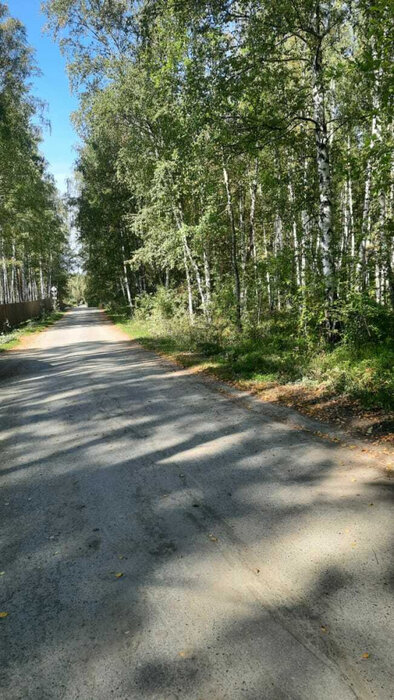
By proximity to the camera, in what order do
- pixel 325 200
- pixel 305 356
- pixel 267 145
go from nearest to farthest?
pixel 325 200 < pixel 305 356 < pixel 267 145

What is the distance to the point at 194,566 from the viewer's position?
3068mm

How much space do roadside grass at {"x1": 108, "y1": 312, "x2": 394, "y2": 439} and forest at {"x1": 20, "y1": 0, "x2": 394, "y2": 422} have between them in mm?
45

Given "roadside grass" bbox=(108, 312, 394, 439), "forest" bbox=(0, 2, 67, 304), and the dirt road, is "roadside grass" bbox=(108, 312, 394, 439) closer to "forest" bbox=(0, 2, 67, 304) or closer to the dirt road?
the dirt road

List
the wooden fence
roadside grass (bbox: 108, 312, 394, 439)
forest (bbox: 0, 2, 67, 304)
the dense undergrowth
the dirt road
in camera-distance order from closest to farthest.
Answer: the dirt road, roadside grass (bbox: 108, 312, 394, 439), the dense undergrowth, forest (bbox: 0, 2, 67, 304), the wooden fence

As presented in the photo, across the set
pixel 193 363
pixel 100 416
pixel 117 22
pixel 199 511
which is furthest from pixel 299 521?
pixel 117 22

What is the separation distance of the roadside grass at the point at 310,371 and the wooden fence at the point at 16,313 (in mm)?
14585

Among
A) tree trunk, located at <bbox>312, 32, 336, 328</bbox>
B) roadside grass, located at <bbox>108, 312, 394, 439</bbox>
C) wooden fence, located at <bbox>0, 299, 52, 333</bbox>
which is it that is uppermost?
tree trunk, located at <bbox>312, 32, 336, 328</bbox>

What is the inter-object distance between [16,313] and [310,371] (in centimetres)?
2346

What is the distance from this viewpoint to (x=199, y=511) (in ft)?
12.6

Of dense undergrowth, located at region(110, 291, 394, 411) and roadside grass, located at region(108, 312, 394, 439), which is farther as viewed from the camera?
dense undergrowth, located at region(110, 291, 394, 411)

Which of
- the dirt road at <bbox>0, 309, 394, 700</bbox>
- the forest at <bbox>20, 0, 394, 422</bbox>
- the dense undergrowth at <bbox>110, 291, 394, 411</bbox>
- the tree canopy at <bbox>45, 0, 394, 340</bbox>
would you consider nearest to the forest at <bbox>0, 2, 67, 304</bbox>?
the forest at <bbox>20, 0, 394, 422</bbox>

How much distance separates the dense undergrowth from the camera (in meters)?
7.10

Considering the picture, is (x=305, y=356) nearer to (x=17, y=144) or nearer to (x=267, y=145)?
(x=267, y=145)

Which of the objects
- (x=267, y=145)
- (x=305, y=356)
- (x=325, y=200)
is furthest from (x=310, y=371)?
(x=267, y=145)
